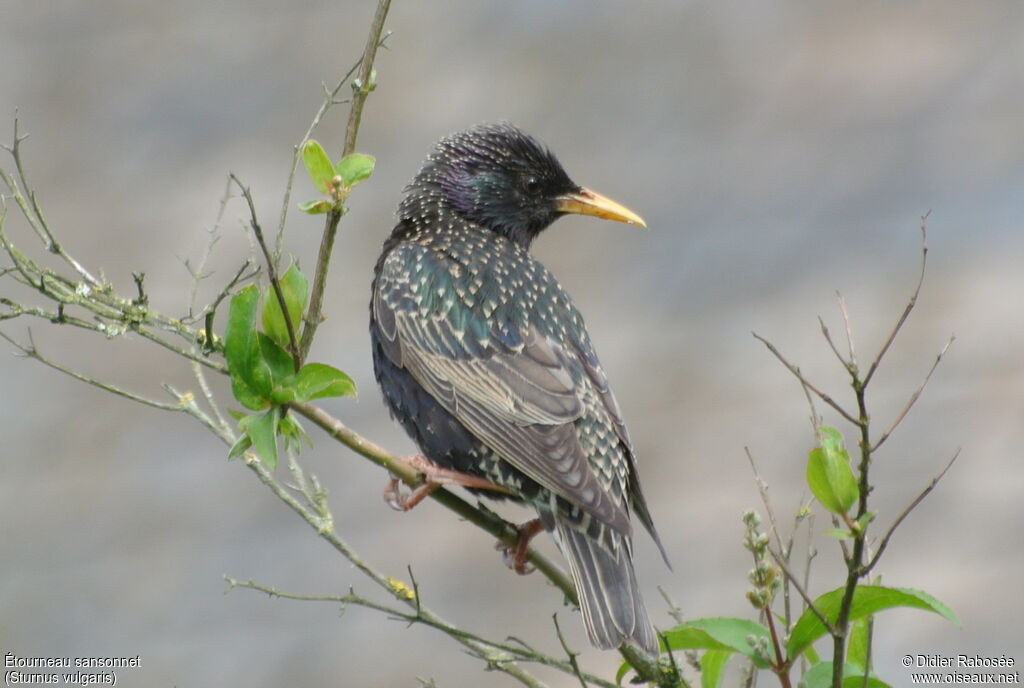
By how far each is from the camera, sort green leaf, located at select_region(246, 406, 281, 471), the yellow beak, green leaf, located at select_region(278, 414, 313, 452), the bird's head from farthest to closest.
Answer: the bird's head < the yellow beak < green leaf, located at select_region(278, 414, 313, 452) < green leaf, located at select_region(246, 406, 281, 471)

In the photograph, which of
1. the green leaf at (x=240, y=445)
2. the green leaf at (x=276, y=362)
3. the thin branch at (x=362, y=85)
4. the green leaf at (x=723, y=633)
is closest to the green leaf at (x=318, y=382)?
the green leaf at (x=276, y=362)

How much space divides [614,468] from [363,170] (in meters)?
1.23

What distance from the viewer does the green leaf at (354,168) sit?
253 centimetres

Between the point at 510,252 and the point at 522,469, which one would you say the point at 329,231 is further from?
the point at 510,252

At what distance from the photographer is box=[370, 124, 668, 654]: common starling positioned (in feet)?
10.5

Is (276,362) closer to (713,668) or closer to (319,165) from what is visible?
(319,165)

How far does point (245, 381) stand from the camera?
8.04ft

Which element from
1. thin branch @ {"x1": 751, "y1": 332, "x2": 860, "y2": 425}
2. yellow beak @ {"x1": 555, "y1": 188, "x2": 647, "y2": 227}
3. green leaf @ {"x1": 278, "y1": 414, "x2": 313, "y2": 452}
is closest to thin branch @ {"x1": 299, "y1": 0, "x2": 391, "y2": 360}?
green leaf @ {"x1": 278, "y1": 414, "x2": 313, "y2": 452}

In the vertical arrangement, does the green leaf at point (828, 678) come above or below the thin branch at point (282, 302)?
below

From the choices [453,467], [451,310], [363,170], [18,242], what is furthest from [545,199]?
[18,242]

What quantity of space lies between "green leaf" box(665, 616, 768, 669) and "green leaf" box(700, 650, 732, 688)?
139mm

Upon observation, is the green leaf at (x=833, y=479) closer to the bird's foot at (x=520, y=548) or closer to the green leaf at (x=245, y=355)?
the green leaf at (x=245, y=355)

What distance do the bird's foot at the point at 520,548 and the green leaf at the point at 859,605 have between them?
3.57ft

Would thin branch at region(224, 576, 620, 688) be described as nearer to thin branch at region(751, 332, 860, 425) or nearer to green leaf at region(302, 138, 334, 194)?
thin branch at region(751, 332, 860, 425)
